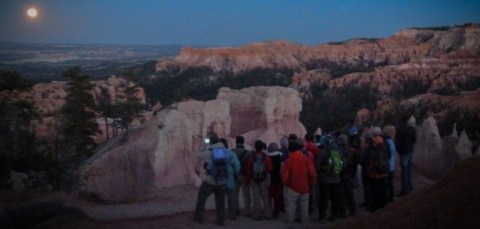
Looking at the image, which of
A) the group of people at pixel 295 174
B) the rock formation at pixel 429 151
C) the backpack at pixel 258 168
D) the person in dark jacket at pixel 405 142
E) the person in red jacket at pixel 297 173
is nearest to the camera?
the person in red jacket at pixel 297 173

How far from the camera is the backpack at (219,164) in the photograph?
7.79 meters

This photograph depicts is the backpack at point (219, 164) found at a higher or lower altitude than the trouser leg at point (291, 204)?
higher

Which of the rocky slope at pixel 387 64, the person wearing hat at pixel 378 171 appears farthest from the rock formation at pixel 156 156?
the rocky slope at pixel 387 64

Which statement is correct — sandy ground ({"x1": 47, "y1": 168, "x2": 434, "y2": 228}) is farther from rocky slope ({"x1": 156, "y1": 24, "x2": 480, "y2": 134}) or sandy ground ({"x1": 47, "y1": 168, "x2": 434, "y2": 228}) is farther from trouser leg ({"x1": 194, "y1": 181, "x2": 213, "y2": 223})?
rocky slope ({"x1": 156, "y1": 24, "x2": 480, "y2": 134})

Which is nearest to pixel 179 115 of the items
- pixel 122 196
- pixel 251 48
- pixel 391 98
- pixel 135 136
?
Result: pixel 135 136

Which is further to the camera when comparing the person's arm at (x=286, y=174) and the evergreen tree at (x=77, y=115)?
the evergreen tree at (x=77, y=115)

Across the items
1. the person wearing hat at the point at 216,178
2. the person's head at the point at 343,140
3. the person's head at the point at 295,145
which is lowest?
the person wearing hat at the point at 216,178

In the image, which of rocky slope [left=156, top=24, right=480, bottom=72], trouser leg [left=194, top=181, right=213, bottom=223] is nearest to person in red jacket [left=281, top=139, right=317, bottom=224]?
trouser leg [left=194, top=181, right=213, bottom=223]

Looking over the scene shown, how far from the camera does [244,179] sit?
8.54 m

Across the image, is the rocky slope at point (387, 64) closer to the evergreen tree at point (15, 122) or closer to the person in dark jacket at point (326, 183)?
the evergreen tree at point (15, 122)

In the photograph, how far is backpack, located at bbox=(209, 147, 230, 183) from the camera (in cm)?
779

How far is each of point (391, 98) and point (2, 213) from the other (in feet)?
167

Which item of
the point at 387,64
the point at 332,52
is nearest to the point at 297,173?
the point at 387,64

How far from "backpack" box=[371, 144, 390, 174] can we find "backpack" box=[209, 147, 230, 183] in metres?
2.47
